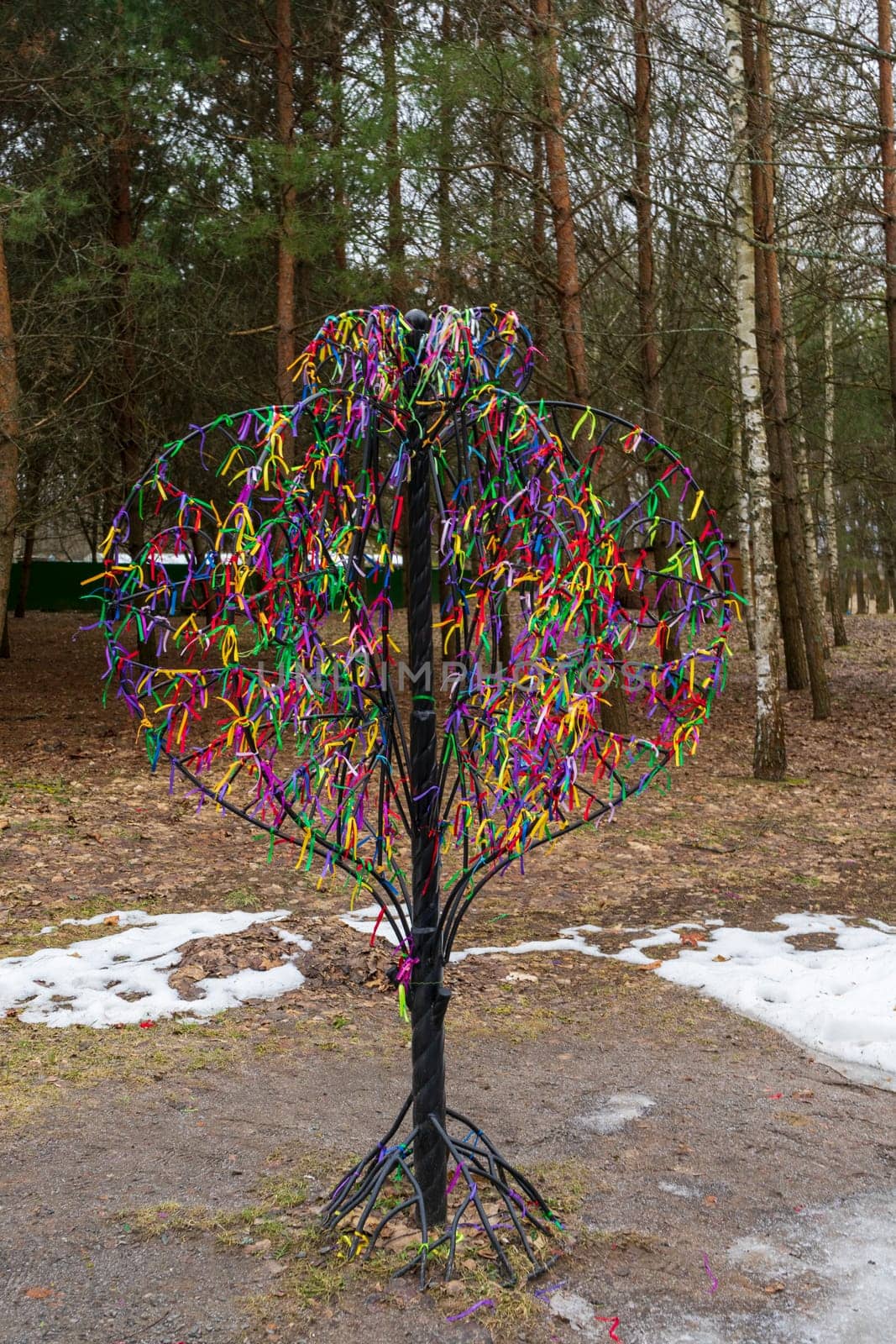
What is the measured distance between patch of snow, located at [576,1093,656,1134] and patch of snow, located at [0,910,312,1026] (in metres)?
1.95

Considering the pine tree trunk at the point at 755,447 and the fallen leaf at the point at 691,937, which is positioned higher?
the pine tree trunk at the point at 755,447

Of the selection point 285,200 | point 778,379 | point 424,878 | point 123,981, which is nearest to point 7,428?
point 285,200

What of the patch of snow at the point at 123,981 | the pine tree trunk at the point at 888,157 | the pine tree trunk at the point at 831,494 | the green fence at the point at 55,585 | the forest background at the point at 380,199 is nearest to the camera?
the patch of snow at the point at 123,981

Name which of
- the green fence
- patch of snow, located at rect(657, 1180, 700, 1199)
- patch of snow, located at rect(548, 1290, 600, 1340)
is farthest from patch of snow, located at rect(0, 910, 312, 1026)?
the green fence

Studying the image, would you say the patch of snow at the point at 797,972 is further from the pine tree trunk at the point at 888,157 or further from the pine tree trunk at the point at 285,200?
the pine tree trunk at the point at 888,157

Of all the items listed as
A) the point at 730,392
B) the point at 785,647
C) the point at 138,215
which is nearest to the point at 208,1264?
the point at 138,215

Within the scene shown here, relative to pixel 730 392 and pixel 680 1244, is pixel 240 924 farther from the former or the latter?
pixel 730 392

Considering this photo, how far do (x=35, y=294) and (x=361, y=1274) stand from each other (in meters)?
11.9

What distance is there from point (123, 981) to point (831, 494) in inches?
885

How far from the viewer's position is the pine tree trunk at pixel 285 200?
42.0 feet

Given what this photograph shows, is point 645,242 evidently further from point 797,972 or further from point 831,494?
point 831,494

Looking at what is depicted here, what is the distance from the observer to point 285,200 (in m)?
12.8

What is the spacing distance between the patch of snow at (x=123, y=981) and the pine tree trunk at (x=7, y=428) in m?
5.88

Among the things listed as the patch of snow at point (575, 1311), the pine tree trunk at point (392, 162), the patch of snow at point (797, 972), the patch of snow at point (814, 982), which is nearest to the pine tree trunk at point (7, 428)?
the pine tree trunk at point (392, 162)
